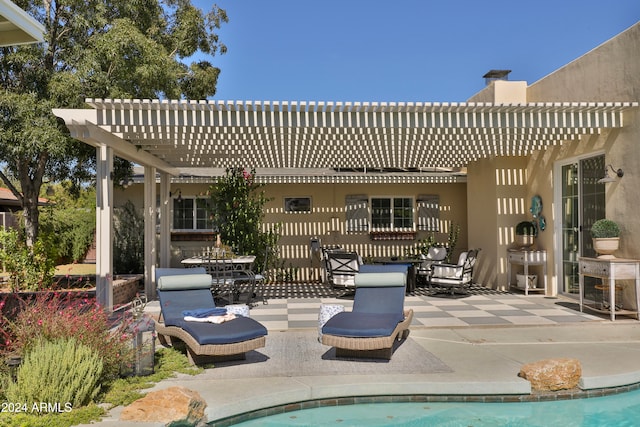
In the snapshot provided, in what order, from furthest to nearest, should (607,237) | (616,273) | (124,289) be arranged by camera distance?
(124,289) → (607,237) → (616,273)

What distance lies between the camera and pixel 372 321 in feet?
19.6

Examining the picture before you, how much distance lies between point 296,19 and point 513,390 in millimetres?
18584

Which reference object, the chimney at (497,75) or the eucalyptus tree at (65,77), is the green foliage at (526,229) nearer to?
the chimney at (497,75)

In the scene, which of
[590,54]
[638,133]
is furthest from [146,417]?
[590,54]

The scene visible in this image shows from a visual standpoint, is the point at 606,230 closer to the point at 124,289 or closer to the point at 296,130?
the point at 296,130

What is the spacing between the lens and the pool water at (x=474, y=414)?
4.37 m

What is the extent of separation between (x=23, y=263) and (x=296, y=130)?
213 inches

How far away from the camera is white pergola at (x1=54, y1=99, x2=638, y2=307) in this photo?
763 cm

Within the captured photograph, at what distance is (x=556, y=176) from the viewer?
34.4 ft

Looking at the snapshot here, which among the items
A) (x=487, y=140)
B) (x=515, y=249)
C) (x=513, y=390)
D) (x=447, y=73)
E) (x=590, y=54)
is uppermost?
(x=447, y=73)

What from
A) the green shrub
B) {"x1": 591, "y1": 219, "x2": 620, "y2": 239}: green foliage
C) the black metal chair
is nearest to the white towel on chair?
the green shrub

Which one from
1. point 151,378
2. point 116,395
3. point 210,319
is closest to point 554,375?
point 210,319

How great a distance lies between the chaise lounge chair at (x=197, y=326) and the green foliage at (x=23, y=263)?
A: 3.89 m

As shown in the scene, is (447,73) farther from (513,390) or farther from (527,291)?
(513,390)
